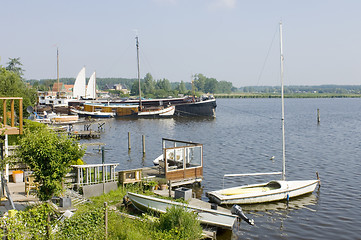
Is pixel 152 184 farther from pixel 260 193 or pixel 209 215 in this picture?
pixel 260 193

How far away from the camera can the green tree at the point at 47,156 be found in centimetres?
1288

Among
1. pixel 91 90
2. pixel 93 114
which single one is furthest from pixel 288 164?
pixel 91 90

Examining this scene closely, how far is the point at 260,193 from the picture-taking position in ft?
78.3

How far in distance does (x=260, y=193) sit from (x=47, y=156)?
14799 millimetres

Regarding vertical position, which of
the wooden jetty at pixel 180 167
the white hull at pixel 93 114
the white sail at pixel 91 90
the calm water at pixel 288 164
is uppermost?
the white sail at pixel 91 90

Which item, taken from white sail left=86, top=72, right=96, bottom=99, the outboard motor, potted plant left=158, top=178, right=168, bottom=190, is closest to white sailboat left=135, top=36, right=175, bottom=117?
white sail left=86, top=72, right=96, bottom=99

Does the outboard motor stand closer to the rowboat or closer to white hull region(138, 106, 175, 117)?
the rowboat

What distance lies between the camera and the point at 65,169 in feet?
44.1

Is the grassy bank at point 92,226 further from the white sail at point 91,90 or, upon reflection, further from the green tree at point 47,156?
the white sail at point 91,90

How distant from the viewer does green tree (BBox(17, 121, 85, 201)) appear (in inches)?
507

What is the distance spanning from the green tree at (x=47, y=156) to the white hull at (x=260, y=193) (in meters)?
11.7

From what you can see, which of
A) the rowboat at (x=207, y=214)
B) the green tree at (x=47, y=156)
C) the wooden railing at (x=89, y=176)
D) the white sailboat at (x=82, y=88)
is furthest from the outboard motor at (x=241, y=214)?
the white sailboat at (x=82, y=88)

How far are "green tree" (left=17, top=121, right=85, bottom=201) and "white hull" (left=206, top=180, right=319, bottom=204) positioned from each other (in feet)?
38.3

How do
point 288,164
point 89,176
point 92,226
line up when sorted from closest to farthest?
point 92,226 < point 89,176 < point 288,164
